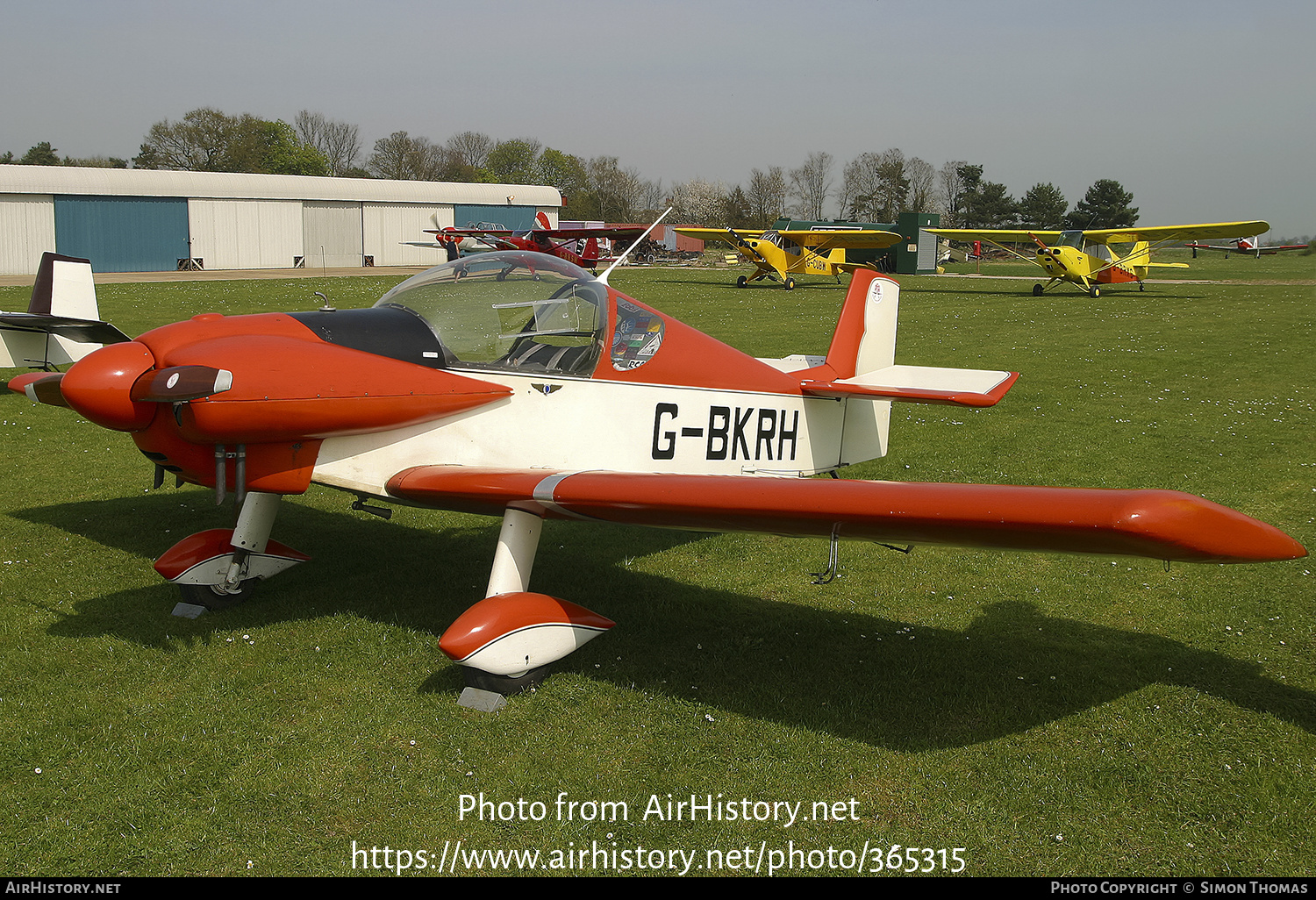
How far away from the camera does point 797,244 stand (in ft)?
138

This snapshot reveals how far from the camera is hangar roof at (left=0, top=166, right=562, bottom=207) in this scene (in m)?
43.4

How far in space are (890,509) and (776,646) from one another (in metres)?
1.92

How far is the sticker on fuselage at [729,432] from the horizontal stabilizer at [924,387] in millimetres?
365

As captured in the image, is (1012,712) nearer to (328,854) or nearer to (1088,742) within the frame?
(1088,742)

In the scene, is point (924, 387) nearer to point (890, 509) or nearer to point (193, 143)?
point (890, 509)

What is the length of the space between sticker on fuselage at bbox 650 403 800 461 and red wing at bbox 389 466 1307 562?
42.1 inches

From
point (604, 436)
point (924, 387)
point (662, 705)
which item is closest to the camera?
point (662, 705)

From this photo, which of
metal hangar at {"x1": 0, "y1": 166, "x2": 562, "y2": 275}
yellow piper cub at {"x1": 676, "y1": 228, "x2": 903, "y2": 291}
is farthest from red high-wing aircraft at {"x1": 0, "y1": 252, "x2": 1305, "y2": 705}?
metal hangar at {"x1": 0, "y1": 166, "x2": 562, "y2": 275}

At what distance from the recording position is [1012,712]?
4.47 metres

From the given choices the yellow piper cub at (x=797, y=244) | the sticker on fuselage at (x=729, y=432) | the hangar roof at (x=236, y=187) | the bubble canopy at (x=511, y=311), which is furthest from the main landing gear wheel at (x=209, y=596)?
the hangar roof at (x=236, y=187)

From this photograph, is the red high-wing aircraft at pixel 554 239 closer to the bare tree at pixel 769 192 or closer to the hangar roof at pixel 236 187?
the hangar roof at pixel 236 187

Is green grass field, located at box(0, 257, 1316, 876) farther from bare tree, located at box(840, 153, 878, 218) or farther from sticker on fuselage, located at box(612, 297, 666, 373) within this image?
bare tree, located at box(840, 153, 878, 218)

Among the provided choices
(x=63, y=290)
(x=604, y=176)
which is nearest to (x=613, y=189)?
(x=604, y=176)

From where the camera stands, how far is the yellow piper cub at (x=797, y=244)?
3903cm
